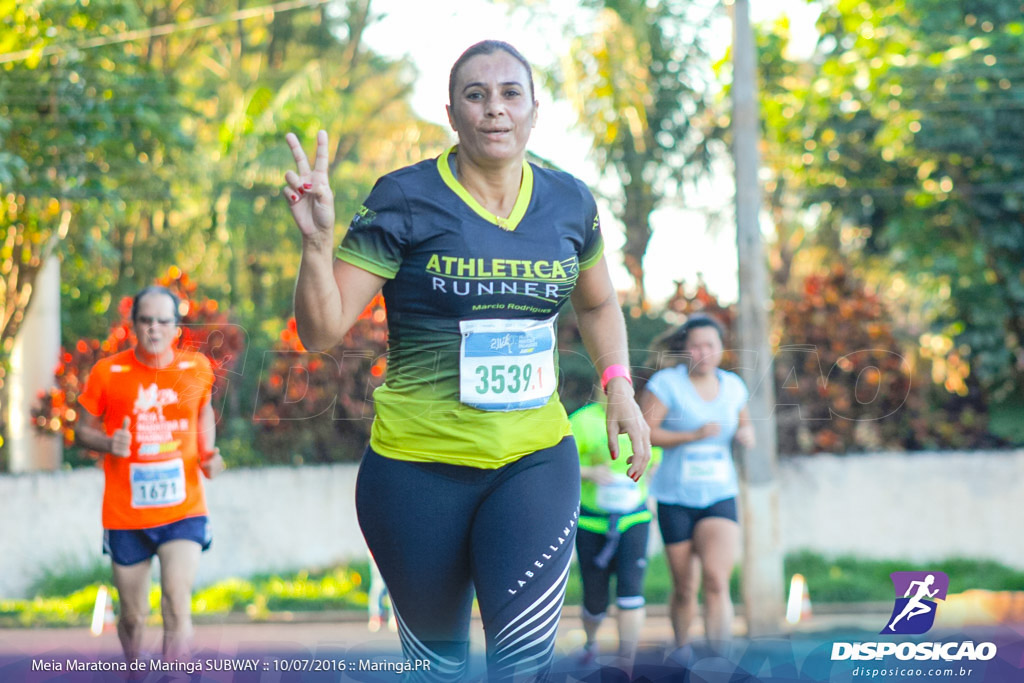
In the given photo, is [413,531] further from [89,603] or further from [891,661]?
[89,603]

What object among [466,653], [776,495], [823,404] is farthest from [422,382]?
[823,404]

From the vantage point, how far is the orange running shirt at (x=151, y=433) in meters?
4.84

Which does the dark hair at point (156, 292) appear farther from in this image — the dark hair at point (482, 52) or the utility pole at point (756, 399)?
the utility pole at point (756, 399)

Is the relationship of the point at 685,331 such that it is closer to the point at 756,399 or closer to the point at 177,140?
the point at 756,399

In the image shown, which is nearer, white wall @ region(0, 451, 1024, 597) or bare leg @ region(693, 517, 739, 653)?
bare leg @ region(693, 517, 739, 653)

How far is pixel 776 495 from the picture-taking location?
8203 millimetres

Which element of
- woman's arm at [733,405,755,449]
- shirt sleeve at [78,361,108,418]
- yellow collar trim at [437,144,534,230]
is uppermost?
yellow collar trim at [437,144,534,230]

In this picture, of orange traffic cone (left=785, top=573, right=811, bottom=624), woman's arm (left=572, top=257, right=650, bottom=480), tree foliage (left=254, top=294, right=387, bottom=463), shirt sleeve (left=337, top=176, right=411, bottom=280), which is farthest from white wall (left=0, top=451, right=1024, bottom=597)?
shirt sleeve (left=337, top=176, right=411, bottom=280)

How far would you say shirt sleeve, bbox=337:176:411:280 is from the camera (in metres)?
2.50

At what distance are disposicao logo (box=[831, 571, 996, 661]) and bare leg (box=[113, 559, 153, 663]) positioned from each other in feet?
10.1

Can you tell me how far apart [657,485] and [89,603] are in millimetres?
4886

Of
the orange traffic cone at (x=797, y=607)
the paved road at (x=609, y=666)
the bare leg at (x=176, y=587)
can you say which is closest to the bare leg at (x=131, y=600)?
the bare leg at (x=176, y=587)

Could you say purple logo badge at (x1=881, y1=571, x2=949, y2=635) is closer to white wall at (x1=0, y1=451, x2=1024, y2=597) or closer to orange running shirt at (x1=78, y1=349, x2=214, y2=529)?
orange running shirt at (x1=78, y1=349, x2=214, y2=529)

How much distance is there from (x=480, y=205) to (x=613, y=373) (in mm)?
587
